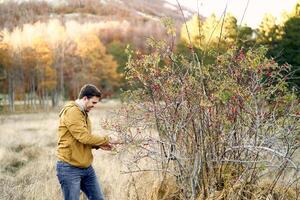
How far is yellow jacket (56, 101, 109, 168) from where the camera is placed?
501 centimetres

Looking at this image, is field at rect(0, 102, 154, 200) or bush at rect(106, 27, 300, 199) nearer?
bush at rect(106, 27, 300, 199)

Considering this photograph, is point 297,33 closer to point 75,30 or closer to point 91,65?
point 91,65

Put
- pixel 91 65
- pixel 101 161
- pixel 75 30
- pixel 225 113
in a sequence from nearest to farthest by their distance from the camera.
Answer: pixel 225 113 < pixel 101 161 < pixel 91 65 < pixel 75 30

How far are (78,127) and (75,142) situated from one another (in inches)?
8.7

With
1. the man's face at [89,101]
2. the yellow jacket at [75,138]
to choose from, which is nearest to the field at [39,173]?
the yellow jacket at [75,138]

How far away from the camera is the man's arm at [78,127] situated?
500 cm

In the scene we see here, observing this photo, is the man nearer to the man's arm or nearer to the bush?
the man's arm

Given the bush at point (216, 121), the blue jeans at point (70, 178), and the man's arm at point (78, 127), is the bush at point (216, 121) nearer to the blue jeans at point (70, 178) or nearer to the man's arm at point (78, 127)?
the man's arm at point (78, 127)

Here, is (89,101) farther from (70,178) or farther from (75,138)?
(70,178)

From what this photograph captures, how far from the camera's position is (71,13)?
7025 centimetres

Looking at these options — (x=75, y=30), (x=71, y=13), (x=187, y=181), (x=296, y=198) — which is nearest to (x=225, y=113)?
(x=187, y=181)

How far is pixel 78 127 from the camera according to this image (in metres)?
5.01

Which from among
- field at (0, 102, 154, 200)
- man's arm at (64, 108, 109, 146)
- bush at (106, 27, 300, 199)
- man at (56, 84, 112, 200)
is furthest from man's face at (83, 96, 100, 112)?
field at (0, 102, 154, 200)

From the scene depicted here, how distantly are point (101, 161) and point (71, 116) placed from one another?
202 inches
